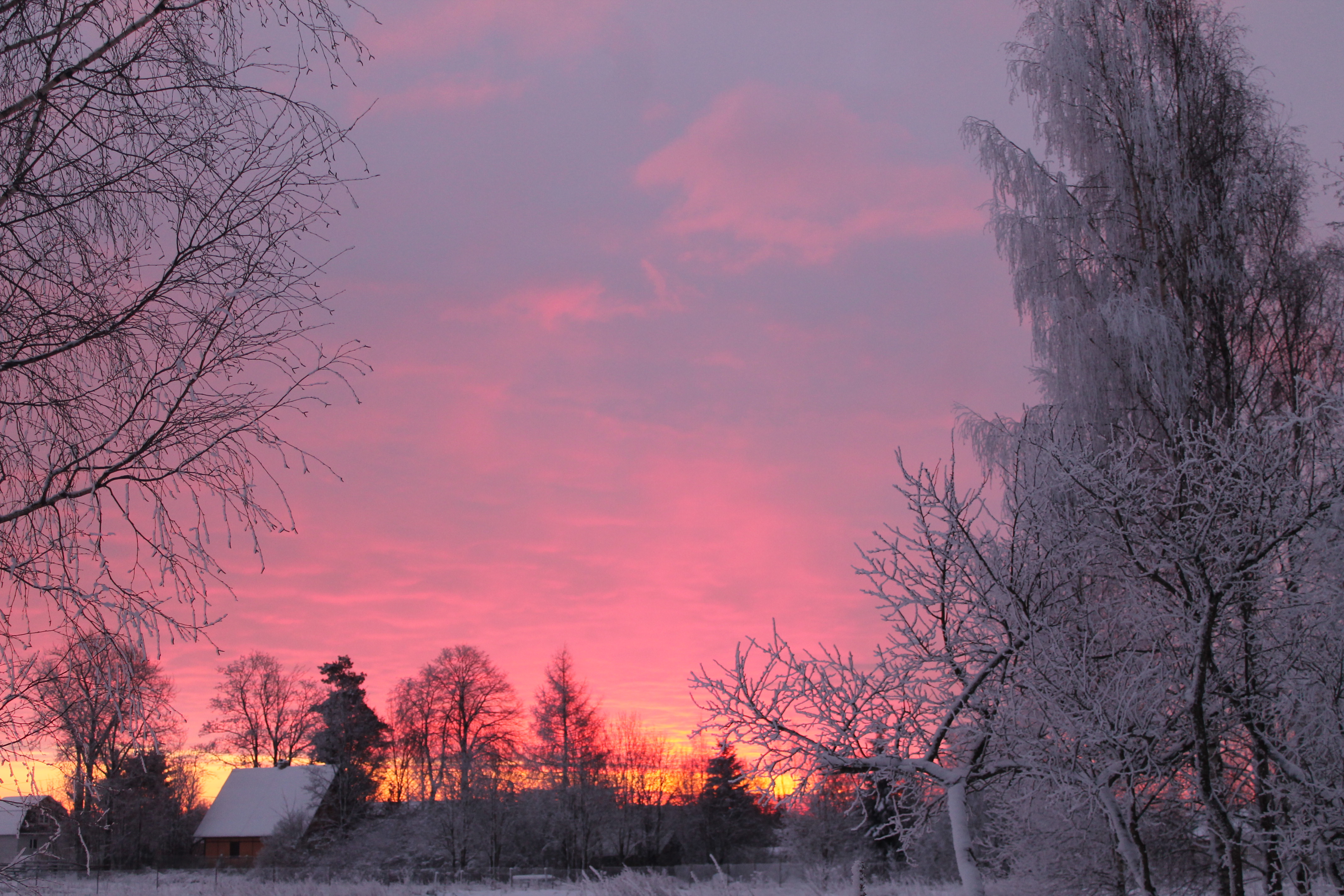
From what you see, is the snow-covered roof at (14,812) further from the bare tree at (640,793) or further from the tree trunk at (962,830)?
the bare tree at (640,793)

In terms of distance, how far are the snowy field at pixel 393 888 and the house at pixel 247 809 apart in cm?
533

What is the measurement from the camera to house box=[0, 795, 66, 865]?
307 centimetres

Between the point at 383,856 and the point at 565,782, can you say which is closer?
the point at 383,856

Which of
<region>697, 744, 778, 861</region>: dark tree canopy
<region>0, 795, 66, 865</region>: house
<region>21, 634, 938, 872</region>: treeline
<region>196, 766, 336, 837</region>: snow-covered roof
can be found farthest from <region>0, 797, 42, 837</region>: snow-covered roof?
<region>196, 766, 336, 837</region>: snow-covered roof

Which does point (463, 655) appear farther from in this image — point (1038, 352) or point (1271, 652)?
point (1271, 652)

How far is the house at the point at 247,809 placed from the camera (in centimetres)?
3850

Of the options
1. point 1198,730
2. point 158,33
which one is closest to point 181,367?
point 158,33

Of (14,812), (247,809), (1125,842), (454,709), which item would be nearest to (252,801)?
(247,809)

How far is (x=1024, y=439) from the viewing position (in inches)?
238

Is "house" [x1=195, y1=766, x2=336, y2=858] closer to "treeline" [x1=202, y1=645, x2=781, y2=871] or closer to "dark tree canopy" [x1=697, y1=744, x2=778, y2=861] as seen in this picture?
"treeline" [x1=202, y1=645, x2=781, y2=871]

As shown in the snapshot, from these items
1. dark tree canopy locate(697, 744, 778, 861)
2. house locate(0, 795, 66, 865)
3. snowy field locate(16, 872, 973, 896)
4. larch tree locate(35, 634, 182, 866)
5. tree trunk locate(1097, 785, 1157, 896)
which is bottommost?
dark tree canopy locate(697, 744, 778, 861)

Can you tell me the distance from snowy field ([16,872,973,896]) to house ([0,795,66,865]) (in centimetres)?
16

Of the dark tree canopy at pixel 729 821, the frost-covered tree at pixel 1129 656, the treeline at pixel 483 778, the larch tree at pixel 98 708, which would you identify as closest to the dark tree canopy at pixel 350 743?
the treeline at pixel 483 778

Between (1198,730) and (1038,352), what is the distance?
7752mm
